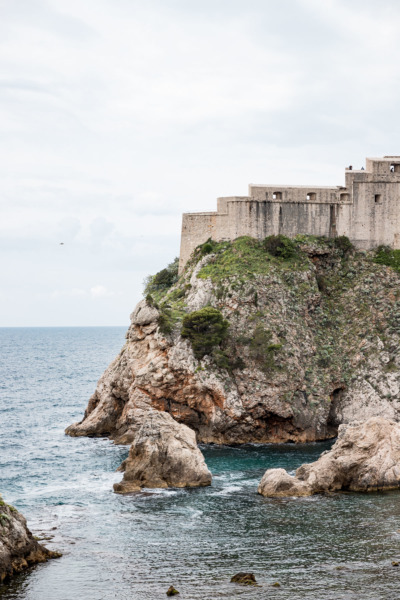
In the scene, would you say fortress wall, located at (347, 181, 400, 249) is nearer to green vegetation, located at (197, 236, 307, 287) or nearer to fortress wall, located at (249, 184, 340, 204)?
fortress wall, located at (249, 184, 340, 204)

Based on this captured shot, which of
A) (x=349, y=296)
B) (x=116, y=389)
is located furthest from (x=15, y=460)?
(x=349, y=296)

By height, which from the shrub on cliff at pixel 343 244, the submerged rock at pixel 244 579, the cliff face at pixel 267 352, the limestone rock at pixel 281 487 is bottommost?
the submerged rock at pixel 244 579

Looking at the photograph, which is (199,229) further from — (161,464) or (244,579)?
(244,579)

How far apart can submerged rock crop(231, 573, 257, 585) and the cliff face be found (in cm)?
2550

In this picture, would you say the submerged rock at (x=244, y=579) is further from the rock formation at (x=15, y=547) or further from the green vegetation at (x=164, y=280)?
the green vegetation at (x=164, y=280)

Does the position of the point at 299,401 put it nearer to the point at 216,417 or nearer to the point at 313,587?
the point at 216,417

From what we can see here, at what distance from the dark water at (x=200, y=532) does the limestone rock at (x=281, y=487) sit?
2.68 ft

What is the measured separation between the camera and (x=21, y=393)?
92.8m

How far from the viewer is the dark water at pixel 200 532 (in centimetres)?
2780

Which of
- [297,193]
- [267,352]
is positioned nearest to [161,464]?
[267,352]

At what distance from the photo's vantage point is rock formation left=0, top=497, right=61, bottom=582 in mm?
28906

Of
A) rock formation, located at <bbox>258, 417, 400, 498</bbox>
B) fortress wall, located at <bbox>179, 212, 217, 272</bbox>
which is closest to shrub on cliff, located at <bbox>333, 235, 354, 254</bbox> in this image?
fortress wall, located at <bbox>179, 212, 217, 272</bbox>

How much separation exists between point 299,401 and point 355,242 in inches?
737

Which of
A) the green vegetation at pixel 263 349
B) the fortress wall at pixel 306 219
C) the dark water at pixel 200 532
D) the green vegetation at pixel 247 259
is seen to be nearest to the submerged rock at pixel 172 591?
the dark water at pixel 200 532
